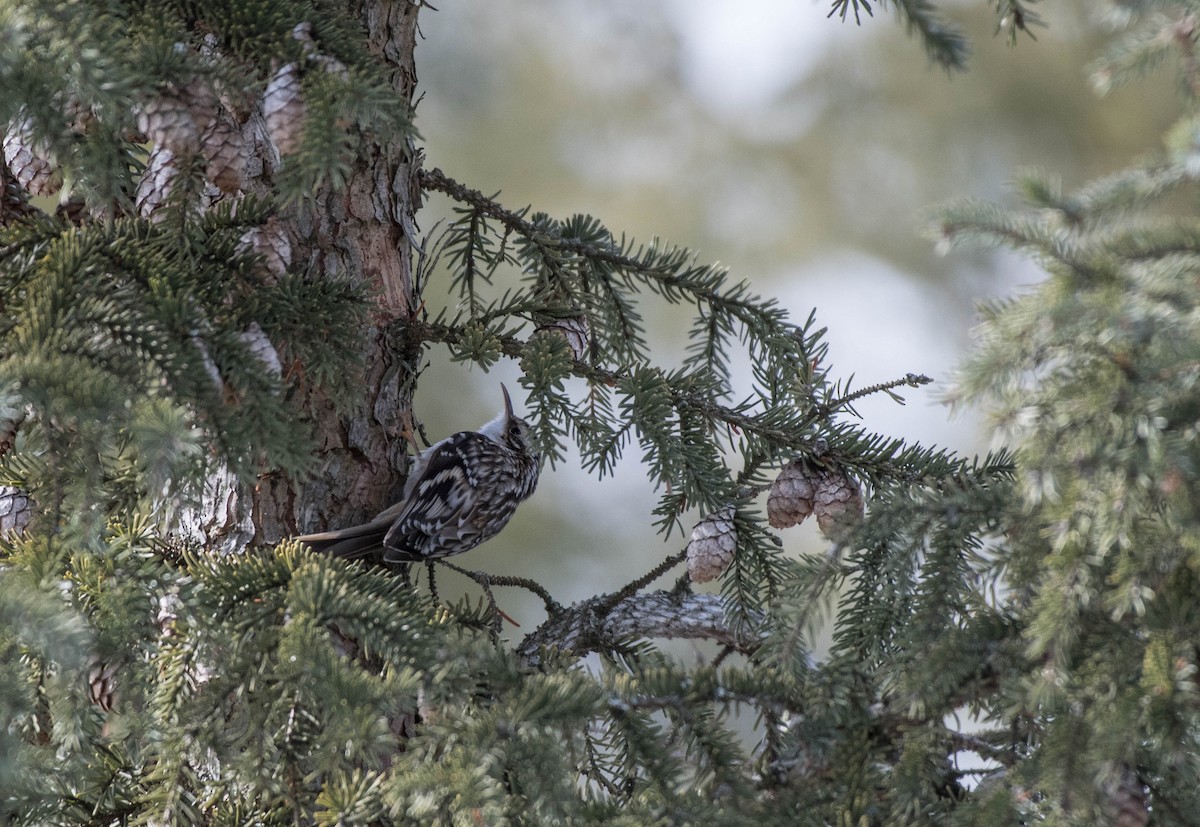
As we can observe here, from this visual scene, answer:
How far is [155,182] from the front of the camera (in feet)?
5.33

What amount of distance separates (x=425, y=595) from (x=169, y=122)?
0.77 meters

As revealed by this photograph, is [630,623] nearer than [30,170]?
No

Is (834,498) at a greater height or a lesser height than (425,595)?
greater

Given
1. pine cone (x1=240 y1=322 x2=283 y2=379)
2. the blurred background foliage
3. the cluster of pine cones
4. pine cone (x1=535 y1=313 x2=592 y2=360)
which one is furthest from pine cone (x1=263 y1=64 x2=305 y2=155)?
the blurred background foliage

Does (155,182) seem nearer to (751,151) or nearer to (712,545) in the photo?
(712,545)

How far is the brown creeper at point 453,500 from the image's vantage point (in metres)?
2.05

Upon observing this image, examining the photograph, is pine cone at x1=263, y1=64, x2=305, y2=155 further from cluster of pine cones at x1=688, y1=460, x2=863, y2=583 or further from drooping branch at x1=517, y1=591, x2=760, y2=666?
drooping branch at x1=517, y1=591, x2=760, y2=666

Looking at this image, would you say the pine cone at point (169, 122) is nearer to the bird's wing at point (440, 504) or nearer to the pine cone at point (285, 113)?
the pine cone at point (285, 113)

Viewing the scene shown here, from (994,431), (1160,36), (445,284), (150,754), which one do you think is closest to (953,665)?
(994,431)

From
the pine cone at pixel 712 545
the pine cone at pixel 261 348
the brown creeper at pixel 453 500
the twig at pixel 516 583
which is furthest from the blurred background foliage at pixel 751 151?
the pine cone at pixel 261 348

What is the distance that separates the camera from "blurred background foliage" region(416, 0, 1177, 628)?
20.3 ft

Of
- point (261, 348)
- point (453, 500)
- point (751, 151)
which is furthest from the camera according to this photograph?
point (751, 151)

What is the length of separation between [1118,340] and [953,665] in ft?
1.32

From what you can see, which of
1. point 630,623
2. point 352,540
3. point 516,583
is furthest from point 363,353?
point 630,623
